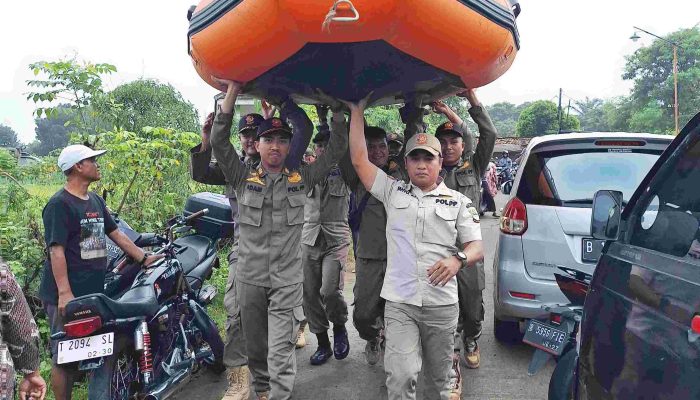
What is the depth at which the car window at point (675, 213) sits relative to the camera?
1.65 m

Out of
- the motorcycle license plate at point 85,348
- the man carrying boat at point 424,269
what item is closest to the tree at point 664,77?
the man carrying boat at point 424,269

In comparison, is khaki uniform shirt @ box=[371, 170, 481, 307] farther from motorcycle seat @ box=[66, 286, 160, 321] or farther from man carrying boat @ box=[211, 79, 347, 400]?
motorcycle seat @ box=[66, 286, 160, 321]

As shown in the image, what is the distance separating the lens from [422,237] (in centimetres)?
279

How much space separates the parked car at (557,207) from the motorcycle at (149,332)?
2.19 m

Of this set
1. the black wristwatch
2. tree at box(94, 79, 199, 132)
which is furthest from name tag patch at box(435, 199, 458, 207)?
tree at box(94, 79, 199, 132)

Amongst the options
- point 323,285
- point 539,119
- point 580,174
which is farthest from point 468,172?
point 539,119

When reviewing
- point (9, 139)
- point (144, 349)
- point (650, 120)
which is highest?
point (650, 120)

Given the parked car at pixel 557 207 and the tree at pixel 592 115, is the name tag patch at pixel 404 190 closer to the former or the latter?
the parked car at pixel 557 207

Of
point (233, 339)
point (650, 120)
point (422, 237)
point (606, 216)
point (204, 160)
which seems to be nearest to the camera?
point (606, 216)

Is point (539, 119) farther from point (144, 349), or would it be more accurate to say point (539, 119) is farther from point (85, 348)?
point (85, 348)

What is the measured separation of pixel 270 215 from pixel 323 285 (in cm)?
119

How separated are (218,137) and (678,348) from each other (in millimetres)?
2449

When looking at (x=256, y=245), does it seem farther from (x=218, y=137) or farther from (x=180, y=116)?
(x=180, y=116)

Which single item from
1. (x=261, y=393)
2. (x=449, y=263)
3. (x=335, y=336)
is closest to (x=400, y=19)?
(x=449, y=263)
